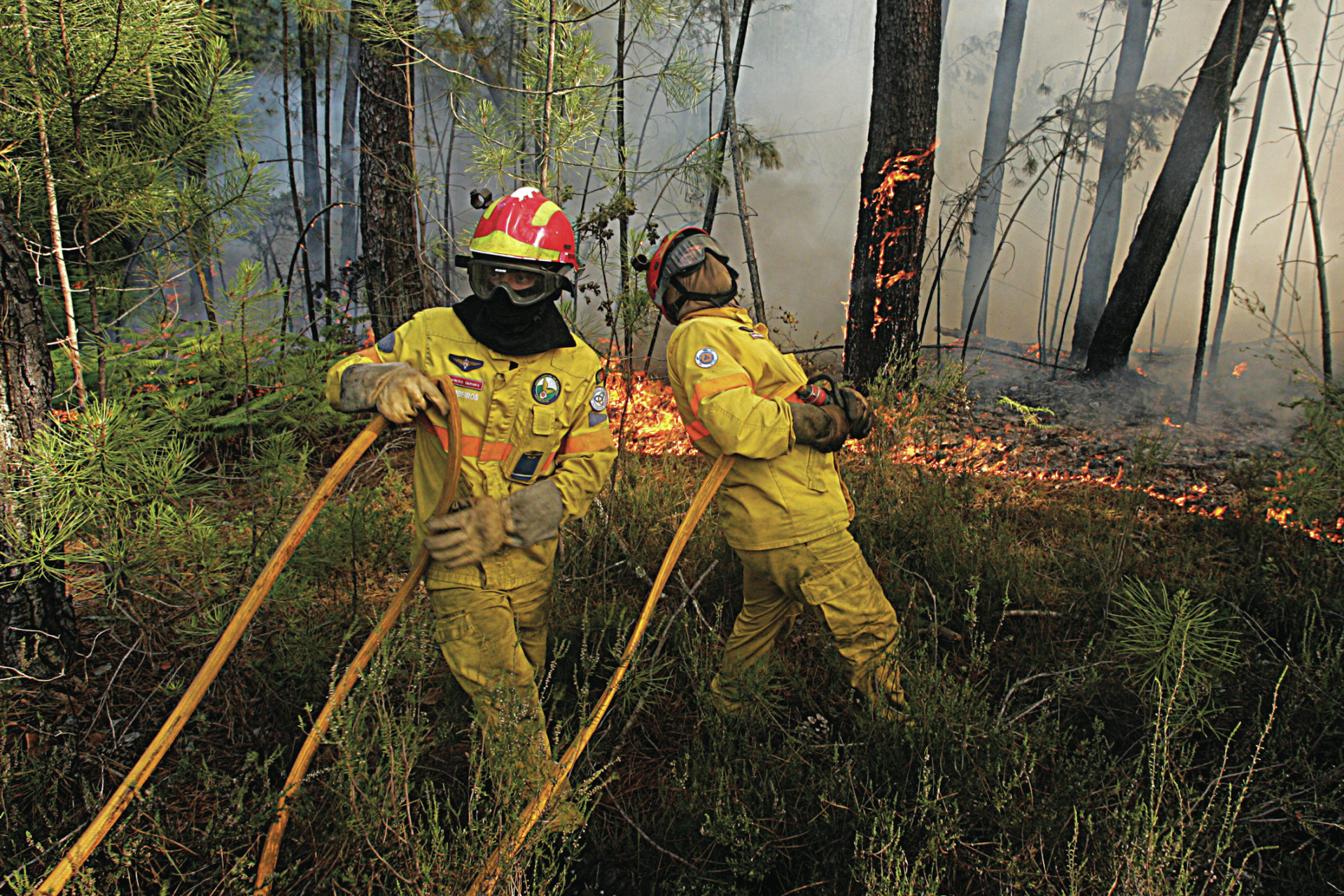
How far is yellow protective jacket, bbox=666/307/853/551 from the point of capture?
216 cm

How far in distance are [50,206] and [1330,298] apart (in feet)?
27.7

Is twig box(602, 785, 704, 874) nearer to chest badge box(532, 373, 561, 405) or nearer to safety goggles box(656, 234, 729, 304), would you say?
chest badge box(532, 373, 561, 405)

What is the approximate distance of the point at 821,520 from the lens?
2367 mm

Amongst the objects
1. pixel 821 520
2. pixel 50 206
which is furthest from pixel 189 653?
pixel 821 520

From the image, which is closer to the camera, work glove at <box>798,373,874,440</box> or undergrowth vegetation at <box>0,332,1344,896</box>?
undergrowth vegetation at <box>0,332,1344,896</box>

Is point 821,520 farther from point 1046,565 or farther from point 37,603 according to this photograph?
point 37,603

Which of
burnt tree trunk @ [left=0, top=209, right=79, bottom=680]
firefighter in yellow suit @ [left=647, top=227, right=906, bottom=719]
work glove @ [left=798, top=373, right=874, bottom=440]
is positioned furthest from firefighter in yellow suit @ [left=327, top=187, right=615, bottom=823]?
burnt tree trunk @ [left=0, top=209, right=79, bottom=680]

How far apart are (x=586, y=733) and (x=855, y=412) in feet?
4.84

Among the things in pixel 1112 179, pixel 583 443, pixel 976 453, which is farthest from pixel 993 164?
pixel 583 443

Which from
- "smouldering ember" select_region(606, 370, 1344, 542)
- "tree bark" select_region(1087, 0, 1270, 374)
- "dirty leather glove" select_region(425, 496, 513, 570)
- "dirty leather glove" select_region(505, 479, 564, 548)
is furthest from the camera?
"tree bark" select_region(1087, 0, 1270, 374)

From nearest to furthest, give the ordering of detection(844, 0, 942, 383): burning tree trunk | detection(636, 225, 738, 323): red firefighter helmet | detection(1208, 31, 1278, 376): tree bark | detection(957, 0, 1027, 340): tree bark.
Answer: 1. detection(636, 225, 738, 323): red firefighter helmet
2. detection(844, 0, 942, 383): burning tree trunk
3. detection(1208, 31, 1278, 376): tree bark
4. detection(957, 0, 1027, 340): tree bark

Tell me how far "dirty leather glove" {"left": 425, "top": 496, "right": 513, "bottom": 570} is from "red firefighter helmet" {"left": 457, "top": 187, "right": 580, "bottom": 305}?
2.06ft

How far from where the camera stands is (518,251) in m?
1.93

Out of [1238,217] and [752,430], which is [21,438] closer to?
[752,430]
